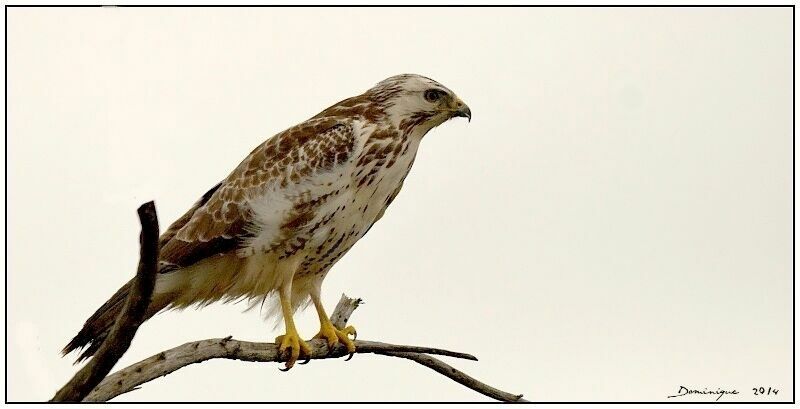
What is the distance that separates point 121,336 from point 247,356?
102cm

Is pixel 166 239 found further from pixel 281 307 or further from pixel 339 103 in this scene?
pixel 339 103

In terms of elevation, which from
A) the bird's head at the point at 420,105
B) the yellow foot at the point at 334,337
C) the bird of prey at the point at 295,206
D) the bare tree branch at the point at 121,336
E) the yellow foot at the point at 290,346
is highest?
the bird's head at the point at 420,105

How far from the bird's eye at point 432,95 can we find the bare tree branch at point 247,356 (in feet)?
4.44

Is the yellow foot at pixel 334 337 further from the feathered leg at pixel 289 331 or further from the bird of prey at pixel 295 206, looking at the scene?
the feathered leg at pixel 289 331

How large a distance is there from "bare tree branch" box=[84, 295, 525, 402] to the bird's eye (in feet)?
4.44

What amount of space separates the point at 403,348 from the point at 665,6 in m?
2.89

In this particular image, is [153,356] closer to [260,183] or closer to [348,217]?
[260,183]

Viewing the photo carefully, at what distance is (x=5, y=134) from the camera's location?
5.65 metres

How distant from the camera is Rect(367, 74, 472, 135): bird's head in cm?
536

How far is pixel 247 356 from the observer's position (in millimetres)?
5090

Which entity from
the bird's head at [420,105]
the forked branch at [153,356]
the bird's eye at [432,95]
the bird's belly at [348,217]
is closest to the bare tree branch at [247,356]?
the forked branch at [153,356]

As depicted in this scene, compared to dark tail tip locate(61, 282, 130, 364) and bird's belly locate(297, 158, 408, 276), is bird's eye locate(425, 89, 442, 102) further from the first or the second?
dark tail tip locate(61, 282, 130, 364)

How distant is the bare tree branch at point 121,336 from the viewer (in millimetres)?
4039

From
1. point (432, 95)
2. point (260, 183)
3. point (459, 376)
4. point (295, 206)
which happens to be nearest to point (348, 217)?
point (295, 206)
